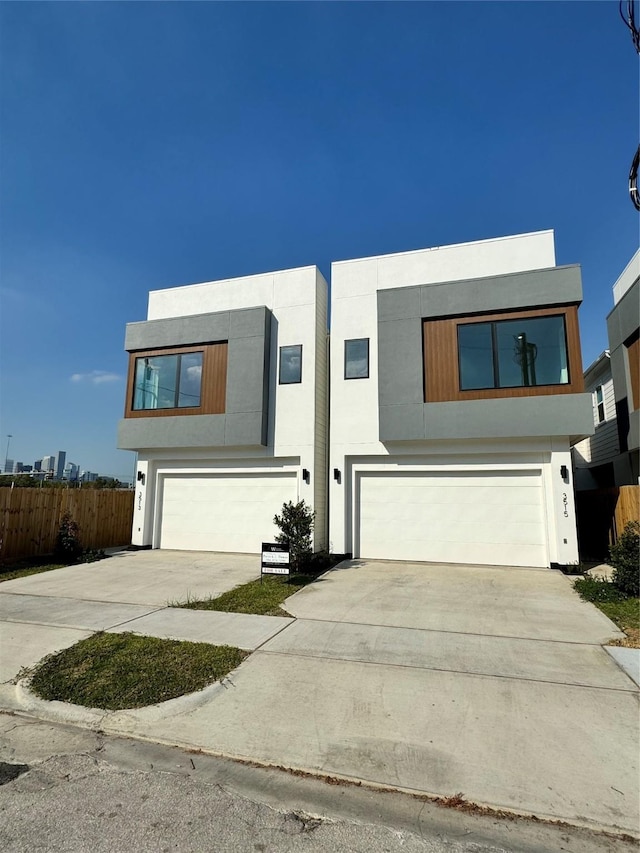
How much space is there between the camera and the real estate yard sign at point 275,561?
8.82m

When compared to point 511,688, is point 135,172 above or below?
above

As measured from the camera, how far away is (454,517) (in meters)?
11.0

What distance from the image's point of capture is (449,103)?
9055 mm

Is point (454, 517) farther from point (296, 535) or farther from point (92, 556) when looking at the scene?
point (92, 556)

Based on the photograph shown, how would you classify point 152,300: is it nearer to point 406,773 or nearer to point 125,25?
point 125,25

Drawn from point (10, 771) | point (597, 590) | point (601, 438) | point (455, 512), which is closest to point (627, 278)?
point (601, 438)

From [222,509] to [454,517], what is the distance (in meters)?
6.33

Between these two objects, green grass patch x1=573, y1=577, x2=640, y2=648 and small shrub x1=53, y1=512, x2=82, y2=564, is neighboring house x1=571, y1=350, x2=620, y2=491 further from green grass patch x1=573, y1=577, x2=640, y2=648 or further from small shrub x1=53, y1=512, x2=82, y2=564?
small shrub x1=53, y1=512, x2=82, y2=564

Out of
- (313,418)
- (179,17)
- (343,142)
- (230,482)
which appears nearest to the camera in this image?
(179,17)

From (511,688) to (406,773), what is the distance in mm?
1770

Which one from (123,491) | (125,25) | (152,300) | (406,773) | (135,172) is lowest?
(406,773)

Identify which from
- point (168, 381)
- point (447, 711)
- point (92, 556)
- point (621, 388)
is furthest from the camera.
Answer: point (168, 381)

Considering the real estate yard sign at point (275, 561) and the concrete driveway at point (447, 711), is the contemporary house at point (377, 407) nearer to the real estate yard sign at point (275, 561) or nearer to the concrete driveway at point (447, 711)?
the real estate yard sign at point (275, 561)

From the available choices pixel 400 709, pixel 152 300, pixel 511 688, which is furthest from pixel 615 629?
pixel 152 300
